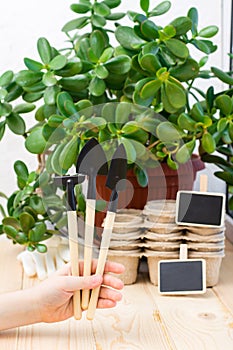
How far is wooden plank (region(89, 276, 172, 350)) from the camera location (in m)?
1.11

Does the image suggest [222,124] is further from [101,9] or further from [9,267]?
[9,267]

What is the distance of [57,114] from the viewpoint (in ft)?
4.75

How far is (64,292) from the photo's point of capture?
1.09 m

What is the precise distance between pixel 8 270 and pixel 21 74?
464mm

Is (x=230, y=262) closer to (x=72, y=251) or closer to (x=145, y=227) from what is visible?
(x=145, y=227)

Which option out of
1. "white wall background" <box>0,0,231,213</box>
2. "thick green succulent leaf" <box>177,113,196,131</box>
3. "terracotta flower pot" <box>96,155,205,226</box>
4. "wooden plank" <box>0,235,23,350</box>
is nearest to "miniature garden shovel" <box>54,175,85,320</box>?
"wooden plank" <box>0,235,23,350</box>

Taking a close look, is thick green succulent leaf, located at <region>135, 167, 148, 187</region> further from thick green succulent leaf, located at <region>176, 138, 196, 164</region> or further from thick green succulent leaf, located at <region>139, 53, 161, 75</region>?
thick green succulent leaf, located at <region>139, 53, 161, 75</region>

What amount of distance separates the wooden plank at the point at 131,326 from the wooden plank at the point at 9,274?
0.15 meters

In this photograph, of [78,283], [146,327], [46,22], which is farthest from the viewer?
[46,22]

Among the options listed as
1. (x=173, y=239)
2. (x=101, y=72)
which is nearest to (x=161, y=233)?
(x=173, y=239)

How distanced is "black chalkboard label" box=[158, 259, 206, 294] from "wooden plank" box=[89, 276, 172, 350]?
0.15 feet

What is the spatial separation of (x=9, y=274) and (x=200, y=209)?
472 millimetres

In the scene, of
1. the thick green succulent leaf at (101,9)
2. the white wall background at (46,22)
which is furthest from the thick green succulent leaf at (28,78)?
the white wall background at (46,22)

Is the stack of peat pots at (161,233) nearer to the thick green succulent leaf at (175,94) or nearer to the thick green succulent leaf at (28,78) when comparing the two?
the thick green succulent leaf at (175,94)
